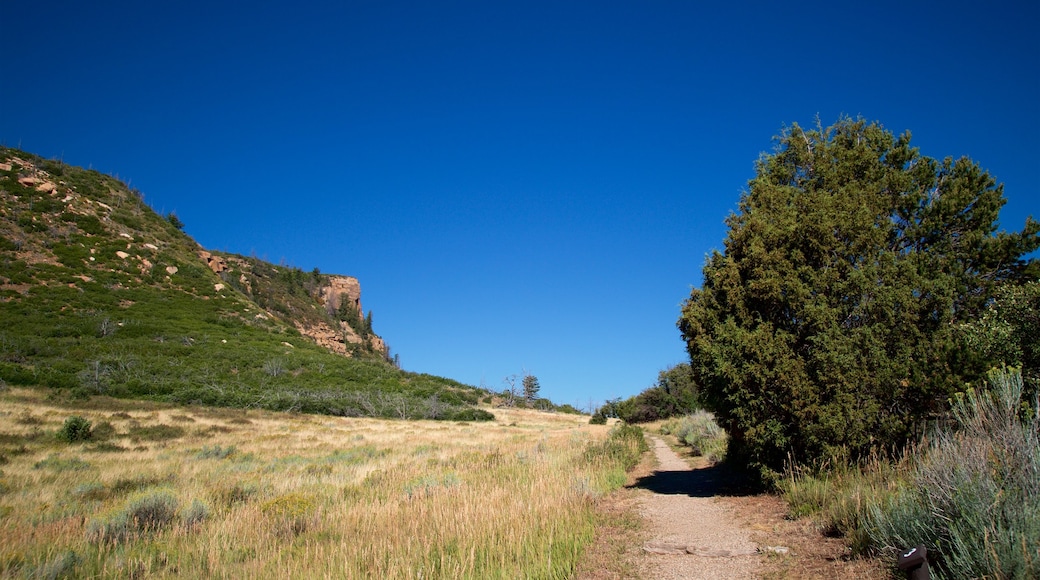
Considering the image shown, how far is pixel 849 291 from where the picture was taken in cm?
840

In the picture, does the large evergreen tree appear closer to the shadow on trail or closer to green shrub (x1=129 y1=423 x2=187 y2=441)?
the shadow on trail

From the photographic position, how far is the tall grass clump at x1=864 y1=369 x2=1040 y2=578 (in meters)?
3.62

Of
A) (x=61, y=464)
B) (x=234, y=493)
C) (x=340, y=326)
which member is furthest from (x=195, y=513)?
(x=340, y=326)

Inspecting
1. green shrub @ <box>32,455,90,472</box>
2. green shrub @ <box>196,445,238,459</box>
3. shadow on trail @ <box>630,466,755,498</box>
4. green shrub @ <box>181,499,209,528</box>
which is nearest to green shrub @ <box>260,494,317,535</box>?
green shrub @ <box>181,499,209,528</box>

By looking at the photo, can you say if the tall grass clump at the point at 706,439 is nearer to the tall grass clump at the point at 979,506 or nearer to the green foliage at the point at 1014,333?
the green foliage at the point at 1014,333

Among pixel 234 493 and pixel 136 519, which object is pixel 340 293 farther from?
pixel 136 519

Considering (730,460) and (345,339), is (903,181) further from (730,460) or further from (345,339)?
(345,339)

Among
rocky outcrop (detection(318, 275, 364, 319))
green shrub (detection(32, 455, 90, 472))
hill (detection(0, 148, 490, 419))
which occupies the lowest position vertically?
green shrub (detection(32, 455, 90, 472))

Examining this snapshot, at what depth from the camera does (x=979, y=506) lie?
4.01 m

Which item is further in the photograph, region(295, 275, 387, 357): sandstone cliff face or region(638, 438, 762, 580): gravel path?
region(295, 275, 387, 357): sandstone cliff face

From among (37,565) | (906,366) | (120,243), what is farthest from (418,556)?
(120,243)

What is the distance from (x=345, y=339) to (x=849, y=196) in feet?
286

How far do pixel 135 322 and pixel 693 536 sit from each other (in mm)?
52016

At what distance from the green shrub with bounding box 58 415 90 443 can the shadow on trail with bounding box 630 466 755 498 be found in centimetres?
1968
